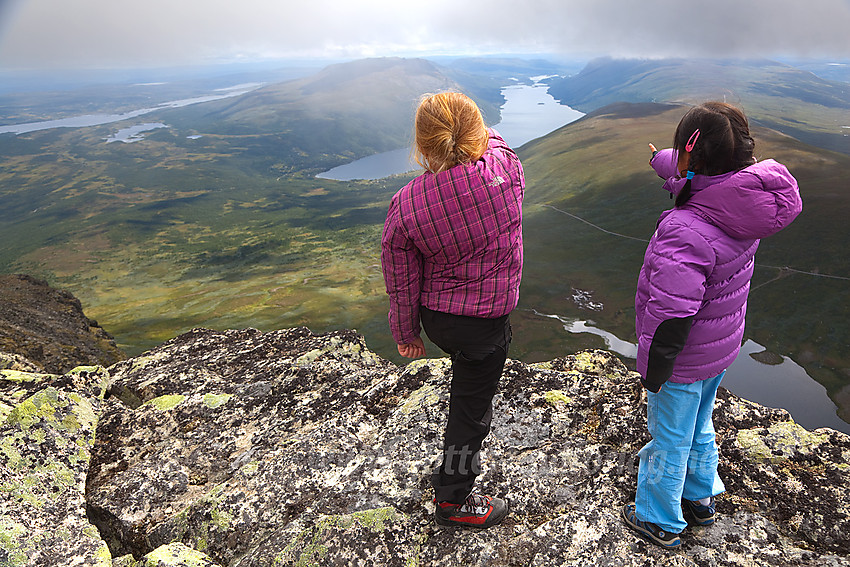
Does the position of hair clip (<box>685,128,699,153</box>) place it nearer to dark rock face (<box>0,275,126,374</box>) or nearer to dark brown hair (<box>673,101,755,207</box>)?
dark brown hair (<box>673,101,755,207</box>)

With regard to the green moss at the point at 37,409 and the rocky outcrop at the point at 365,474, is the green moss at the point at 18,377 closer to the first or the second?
the rocky outcrop at the point at 365,474

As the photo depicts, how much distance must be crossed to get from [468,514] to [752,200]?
4.94 m

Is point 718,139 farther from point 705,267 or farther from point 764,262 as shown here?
point 764,262

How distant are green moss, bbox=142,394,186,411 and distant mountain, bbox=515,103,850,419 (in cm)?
10797

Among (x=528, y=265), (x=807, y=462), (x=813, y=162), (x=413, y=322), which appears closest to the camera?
(x=413, y=322)

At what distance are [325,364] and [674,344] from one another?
741 centimetres

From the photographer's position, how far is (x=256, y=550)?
5.68 metres

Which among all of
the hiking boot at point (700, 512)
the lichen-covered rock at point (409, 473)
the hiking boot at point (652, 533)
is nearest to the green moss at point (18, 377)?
the lichen-covered rock at point (409, 473)

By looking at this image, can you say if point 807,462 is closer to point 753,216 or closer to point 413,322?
point 753,216

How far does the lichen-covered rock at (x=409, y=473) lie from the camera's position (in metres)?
5.68

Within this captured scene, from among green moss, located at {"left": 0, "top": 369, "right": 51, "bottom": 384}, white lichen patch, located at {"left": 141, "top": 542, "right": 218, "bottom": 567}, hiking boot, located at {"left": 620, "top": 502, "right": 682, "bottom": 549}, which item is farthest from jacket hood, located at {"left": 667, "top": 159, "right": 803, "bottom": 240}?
green moss, located at {"left": 0, "top": 369, "right": 51, "bottom": 384}

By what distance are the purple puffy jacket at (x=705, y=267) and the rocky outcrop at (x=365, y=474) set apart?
2.28m

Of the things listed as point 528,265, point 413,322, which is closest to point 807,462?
point 413,322

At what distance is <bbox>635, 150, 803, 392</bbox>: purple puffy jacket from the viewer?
474 centimetres
